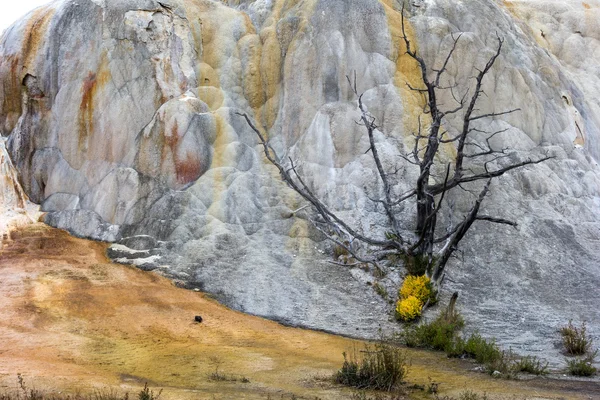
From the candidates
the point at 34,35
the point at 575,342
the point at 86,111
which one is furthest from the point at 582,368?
the point at 34,35

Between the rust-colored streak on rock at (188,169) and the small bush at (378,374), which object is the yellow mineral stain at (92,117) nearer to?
the rust-colored streak on rock at (188,169)

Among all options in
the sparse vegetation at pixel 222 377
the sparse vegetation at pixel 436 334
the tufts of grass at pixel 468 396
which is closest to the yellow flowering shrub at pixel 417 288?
the sparse vegetation at pixel 436 334

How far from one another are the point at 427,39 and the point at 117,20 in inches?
311

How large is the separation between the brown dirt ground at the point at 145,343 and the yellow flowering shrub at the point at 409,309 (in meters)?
1.33

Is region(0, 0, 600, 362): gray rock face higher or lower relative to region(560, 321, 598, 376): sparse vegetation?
higher

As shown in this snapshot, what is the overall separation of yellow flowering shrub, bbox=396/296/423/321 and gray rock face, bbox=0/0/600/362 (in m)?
0.67

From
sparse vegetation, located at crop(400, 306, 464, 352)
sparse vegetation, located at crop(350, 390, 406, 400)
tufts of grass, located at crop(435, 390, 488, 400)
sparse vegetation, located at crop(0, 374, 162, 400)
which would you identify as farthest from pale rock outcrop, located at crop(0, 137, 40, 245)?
tufts of grass, located at crop(435, 390, 488, 400)

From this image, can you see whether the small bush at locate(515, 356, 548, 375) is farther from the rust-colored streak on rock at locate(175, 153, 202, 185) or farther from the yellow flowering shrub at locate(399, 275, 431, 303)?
the rust-colored streak on rock at locate(175, 153, 202, 185)

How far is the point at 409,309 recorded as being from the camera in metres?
12.8

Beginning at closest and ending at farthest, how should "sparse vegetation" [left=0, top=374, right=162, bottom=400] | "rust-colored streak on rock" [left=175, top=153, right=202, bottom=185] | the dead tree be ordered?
"sparse vegetation" [left=0, top=374, right=162, bottom=400]
the dead tree
"rust-colored streak on rock" [left=175, top=153, right=202, bottom=185]

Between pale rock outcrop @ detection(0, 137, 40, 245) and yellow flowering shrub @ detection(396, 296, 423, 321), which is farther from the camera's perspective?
pale rock outcrop @ detection(0, 137, 40, 245)

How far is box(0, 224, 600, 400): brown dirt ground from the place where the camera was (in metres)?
8.88

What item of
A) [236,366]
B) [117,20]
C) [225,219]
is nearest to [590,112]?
[225,219]

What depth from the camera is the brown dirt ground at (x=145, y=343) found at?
8.88 meters
